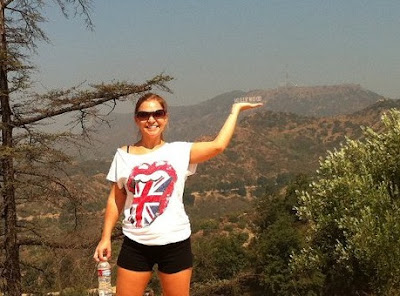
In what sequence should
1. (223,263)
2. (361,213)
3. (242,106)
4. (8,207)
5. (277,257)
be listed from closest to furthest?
(242,106) < (8,207) < (361,213) < (277,257) < (223,263)

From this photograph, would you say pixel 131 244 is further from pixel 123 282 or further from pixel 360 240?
pixel 360 240

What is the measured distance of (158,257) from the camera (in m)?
3.03

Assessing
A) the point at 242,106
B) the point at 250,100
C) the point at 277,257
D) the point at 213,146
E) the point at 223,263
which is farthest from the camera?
the point at 223,263

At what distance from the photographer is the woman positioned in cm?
298

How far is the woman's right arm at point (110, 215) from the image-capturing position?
3.16 m

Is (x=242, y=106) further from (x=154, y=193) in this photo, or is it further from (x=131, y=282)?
(x=131, y=282)

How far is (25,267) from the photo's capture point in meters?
11.5

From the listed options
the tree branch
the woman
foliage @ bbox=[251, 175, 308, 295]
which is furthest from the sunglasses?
foliage @ bbox=[251, 175, 308, 295]

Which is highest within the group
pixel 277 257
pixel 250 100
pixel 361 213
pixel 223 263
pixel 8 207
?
pixel 250 100

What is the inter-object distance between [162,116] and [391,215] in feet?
38.6

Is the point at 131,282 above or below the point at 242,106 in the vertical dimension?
below

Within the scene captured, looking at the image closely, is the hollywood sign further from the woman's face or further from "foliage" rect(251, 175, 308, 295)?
"foliage" rect(251, 175, 308, 295)

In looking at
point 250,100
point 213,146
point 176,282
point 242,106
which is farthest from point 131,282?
point 250,100

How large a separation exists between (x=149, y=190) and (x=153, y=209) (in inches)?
5.2
